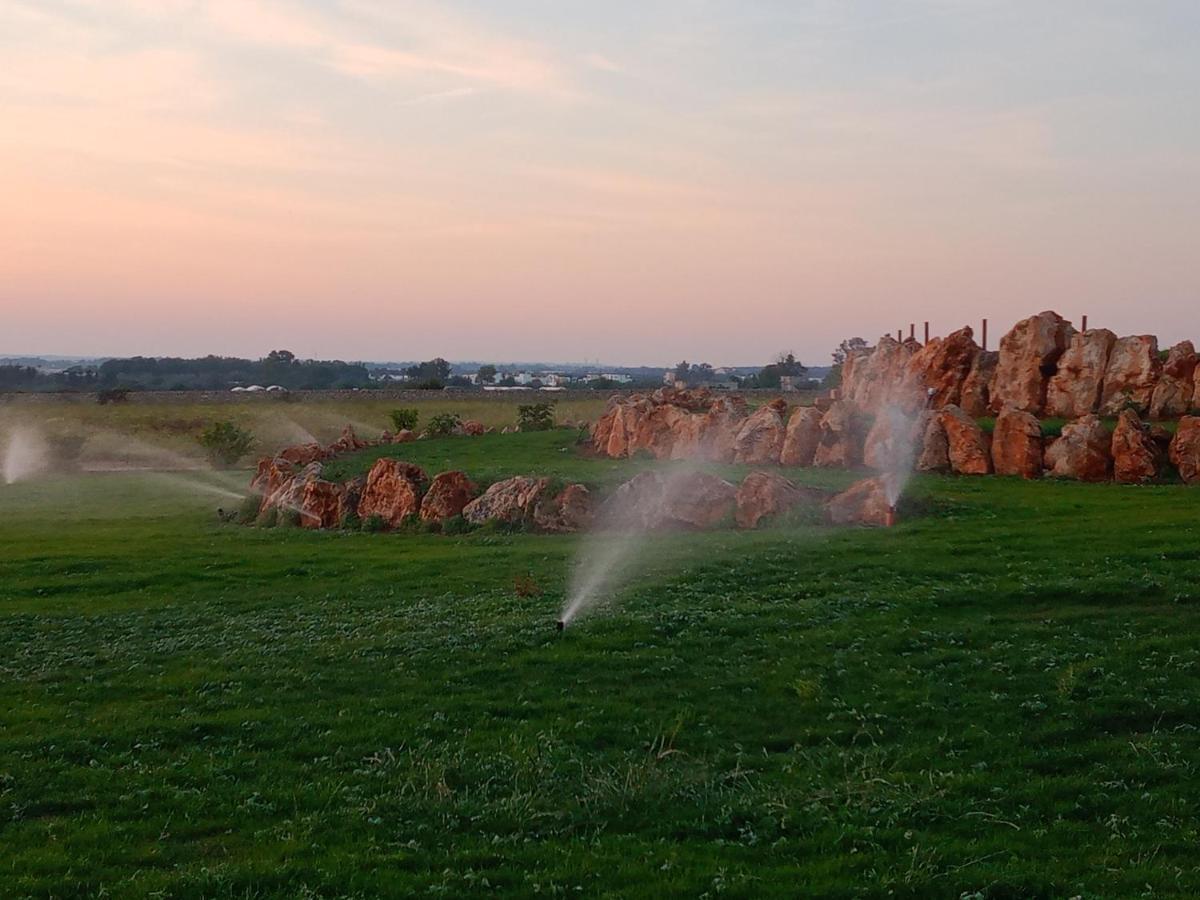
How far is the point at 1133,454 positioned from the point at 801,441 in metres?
11.6

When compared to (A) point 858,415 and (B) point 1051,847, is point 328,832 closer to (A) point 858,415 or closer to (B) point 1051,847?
(B) point 1051,847

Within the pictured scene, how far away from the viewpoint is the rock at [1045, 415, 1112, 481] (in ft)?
117

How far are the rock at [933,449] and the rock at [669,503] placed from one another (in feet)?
33.2

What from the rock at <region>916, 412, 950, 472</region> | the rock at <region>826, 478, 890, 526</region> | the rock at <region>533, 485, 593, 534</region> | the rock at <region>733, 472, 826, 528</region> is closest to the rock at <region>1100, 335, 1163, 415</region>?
the rock at <region>916, 412, 950, 472</region>

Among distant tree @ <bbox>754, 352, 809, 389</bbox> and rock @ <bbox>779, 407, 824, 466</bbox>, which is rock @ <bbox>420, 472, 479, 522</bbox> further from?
distant tree @ <bbox>754, 352, 809, 389</bbox>

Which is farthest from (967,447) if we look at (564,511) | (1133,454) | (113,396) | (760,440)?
(113,396)

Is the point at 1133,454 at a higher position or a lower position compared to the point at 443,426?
higher

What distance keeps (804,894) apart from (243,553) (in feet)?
76.9

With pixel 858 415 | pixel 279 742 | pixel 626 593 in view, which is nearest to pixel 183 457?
pixel 858 415

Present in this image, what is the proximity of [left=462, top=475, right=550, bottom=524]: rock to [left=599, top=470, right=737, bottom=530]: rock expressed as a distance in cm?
234

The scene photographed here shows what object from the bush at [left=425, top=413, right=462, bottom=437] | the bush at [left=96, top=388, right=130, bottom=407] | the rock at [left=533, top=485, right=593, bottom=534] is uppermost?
the bush at [left=96, top=388, right=130, bottom=407]

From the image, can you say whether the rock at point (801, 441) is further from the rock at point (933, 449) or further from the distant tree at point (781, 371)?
the distant tree at point (781, 371)

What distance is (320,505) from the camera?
1425 inches

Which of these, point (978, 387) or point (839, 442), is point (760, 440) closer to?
point (839, 442)
